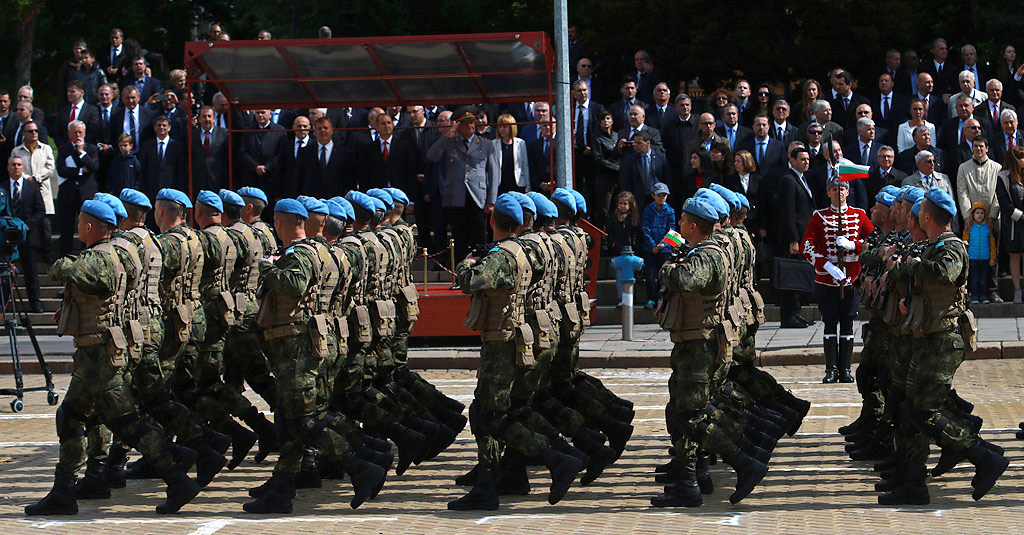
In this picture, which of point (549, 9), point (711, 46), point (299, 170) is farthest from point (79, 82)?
point (711, 46)

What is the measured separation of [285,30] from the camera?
23969mm

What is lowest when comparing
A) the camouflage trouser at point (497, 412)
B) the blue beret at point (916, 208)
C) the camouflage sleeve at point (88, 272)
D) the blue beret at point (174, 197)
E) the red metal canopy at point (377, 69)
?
the camouflage trouser at point (497, 412)

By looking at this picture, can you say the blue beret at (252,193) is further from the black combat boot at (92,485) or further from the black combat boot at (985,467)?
the black combat boot at (985,467)

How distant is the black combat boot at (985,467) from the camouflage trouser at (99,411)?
5.00 meters

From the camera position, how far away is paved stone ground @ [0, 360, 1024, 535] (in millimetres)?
9062

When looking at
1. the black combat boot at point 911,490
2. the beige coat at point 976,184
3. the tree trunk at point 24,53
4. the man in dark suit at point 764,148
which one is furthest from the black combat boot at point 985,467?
the tree trunk at point 24,53

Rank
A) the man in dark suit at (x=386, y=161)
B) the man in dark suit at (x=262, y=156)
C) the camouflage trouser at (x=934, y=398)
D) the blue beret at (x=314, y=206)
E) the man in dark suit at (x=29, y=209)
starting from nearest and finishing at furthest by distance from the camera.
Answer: the camouflage trouser at (x=934, y=398), the blue beret at (x=314, y=206), the man in dark suit at (x=386, y=161), the man in dark suit at (x=262, y=156), the man in dark suit at (x=29, y=209)

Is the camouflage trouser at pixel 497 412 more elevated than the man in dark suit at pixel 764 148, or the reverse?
the man in dark suit at pixel 764 148

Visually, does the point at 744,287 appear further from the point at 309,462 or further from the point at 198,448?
the point at 198,448

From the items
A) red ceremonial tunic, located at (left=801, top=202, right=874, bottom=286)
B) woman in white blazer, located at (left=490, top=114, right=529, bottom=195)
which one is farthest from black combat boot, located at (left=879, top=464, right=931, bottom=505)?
woman in white blazer, located at (left=490, top=114, right=529, bottom=195)

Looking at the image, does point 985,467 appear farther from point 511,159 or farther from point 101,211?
point 511,159

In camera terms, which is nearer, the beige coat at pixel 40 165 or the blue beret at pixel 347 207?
the blue beret at pixel 347 207

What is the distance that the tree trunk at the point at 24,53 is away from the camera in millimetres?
25766

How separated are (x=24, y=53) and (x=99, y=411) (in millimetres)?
17721
